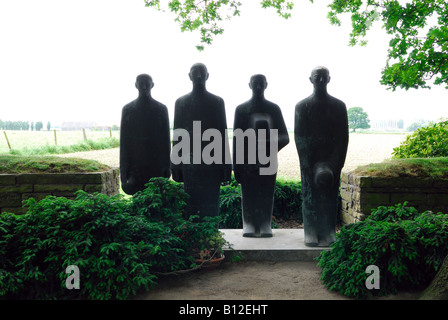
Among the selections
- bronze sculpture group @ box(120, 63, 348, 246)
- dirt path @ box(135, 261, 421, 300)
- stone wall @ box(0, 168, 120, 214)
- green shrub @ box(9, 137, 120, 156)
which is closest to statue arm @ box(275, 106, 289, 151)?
bronze sculpture group @ box(120, 63, 348, 246)

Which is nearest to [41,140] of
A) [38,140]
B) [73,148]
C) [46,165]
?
[38,140]

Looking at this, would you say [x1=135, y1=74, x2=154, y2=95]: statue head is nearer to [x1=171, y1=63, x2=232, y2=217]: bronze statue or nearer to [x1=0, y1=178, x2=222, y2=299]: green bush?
[x1=171, y1=63, x2=232, y2=217]: bronze statue

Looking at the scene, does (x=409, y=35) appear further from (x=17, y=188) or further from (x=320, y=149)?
(x=17, y=188)

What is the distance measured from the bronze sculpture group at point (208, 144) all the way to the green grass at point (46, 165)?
1170mm

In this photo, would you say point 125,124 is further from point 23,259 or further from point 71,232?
point 23,259

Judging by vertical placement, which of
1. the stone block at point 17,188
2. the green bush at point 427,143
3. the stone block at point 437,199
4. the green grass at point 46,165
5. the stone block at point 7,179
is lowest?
the stone block at point 437,199

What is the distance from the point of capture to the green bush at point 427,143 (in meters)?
7.62

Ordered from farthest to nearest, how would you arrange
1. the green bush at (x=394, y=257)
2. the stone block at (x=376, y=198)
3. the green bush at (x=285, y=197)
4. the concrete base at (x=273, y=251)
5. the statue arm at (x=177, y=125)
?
the green bush at (x=285, y=197)
the stone block at (x=376, y=198)
the statue arm at (x=177, y=125)
the concrete base at (x=273, y=251)
the green bush at (x=394, y=257)

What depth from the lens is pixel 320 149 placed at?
4832 mm

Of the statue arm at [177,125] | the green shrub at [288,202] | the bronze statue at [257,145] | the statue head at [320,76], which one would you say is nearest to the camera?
the statue head at [320,76]

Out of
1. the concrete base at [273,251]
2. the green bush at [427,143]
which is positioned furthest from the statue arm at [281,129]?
the green bush at [427,143]

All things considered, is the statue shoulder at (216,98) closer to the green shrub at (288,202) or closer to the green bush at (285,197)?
the green bush at (285,197)

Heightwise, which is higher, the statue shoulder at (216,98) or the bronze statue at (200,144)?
the statue shoulder at (216,98)
